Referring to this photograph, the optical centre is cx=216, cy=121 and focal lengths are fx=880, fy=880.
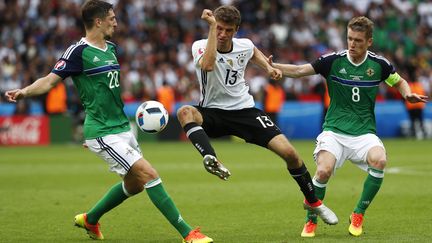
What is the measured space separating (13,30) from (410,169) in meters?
17.7

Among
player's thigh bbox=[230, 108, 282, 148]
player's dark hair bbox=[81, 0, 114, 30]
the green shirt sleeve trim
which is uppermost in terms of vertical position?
player's dark hair bbox=[81, 0, 114, 30]

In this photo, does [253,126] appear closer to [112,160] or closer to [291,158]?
[291,158]

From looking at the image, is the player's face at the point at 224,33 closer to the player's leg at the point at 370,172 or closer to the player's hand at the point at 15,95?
the player's leg at the point at 370,172

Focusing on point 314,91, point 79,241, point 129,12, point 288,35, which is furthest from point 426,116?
point 79,241

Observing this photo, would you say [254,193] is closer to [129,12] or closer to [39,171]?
[39,171]

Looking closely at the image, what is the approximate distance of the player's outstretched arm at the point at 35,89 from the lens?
8.66 m

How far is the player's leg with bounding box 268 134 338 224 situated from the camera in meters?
9.62

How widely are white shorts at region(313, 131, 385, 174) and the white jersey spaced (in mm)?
955

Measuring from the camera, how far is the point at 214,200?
532 inches

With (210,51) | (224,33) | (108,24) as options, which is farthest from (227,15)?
(108,24)

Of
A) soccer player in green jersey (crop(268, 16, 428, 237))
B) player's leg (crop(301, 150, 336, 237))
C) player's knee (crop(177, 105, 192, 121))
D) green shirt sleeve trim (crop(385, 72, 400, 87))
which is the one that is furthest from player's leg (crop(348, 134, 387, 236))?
player's knee (crop(177, 105, 192, 121))

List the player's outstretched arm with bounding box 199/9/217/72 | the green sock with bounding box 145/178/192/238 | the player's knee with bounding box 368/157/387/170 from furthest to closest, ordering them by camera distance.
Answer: the player's knee with bounding box 368/157/387/170 → the player's outstretched arm with bounding box 199/9/217/72 → the green sock with bounding box 145/178/192/238

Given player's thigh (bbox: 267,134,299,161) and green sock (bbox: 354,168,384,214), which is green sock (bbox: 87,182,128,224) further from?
green sock (bbox: 354,168,384,214)

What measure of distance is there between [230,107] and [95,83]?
1.65 metres
